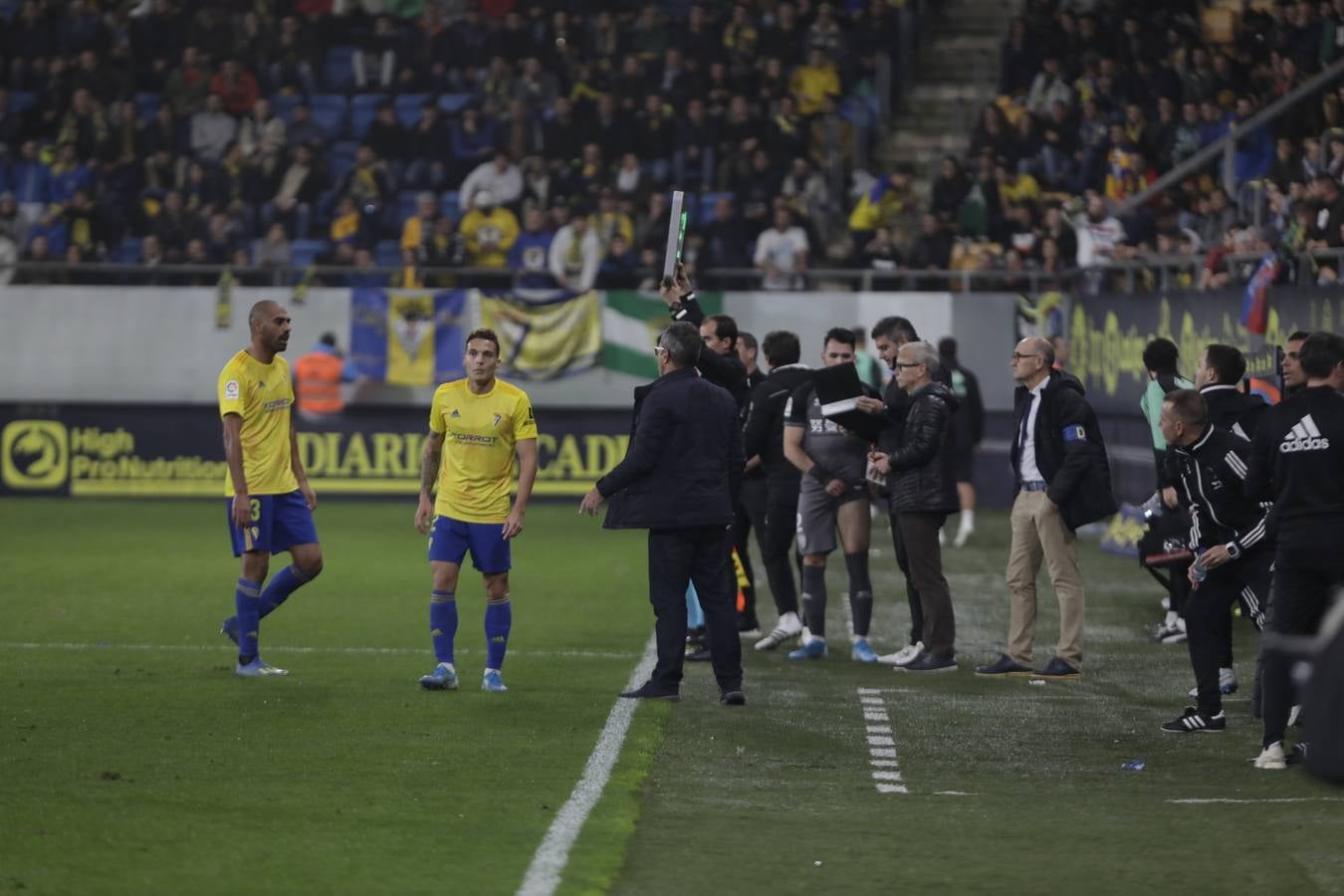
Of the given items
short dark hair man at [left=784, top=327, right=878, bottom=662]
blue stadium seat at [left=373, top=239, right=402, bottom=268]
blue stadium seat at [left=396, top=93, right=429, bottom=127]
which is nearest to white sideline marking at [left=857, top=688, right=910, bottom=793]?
short dark hair man at [left=784, top=327, right=878, bottom=662]

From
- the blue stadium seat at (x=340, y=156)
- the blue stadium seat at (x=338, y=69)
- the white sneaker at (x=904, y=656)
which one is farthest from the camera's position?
the blue stadium seat at (x=338, y=69)

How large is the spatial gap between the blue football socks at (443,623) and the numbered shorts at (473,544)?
21 centimetres

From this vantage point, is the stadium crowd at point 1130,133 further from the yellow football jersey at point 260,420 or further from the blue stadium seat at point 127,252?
the yellow football jersey at point 260,420

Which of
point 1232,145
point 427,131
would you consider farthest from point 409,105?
point 1232,145

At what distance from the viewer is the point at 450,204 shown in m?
28.6

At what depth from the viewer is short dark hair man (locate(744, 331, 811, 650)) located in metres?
13.1

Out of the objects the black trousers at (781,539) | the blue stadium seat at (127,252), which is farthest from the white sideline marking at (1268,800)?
the blue stadium seat at (127,252)

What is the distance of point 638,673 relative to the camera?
466 inches

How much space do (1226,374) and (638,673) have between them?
375 centimetres

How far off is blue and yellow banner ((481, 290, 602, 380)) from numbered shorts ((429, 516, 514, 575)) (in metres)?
14.9

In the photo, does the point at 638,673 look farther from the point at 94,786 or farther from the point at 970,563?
the point at 970,563

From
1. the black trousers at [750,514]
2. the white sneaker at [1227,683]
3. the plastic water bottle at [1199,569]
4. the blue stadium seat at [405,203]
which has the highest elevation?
the blue stadium seat at [405,203]

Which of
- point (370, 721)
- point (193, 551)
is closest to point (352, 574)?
point (193, 551)

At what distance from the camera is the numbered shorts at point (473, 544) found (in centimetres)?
1085
